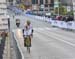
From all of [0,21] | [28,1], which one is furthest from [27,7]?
[0,21]

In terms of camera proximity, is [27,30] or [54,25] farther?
[54,25]

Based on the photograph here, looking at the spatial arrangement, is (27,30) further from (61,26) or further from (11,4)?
(11,4)

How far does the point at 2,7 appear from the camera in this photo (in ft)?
88.3

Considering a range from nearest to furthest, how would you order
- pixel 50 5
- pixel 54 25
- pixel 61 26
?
1. pixel 61 26
2. pixel 54 25
3. pixel 50 5

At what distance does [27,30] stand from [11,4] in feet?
492

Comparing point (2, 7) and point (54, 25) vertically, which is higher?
point (2, 7)

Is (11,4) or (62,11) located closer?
(62,11)

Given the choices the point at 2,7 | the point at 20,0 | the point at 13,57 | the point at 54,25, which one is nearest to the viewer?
the point at 13,57

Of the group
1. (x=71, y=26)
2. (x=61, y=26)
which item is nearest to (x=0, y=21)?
(x=71, y=26)

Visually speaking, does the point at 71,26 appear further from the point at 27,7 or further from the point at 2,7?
the point at 27,7

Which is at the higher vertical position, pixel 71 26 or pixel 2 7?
pixel 2 7

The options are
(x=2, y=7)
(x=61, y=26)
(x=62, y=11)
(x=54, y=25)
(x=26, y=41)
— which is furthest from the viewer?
(x=62, y=11)

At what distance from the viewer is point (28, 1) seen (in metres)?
174

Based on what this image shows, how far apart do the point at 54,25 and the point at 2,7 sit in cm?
3765
